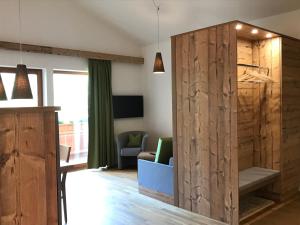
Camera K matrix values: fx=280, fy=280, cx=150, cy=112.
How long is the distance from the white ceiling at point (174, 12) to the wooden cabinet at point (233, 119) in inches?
30.2

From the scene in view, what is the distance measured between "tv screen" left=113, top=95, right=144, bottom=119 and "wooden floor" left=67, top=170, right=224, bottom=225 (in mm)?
1900

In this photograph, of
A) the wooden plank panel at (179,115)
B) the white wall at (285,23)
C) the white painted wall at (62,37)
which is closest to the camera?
the wooden plank panel at (179,115)

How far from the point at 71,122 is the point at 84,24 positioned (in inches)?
87.0

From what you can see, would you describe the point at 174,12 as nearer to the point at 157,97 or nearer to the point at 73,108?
the point at 157,97

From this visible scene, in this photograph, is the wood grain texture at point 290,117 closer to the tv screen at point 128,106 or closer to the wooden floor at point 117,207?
the wooden floor at point 117,207

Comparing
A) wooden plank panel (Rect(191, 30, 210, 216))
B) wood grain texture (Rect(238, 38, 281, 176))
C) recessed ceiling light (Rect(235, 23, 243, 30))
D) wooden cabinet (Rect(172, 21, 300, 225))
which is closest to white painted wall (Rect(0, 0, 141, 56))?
wooden cabinet (Rect(172, 21, 300, 225))

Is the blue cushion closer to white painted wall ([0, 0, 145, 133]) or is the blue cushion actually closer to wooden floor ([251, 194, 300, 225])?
white painted wall ([0, 0, 145, 133])

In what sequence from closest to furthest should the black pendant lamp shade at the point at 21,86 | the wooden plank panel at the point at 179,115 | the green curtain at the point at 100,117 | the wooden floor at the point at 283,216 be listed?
1. the black pendant lamp shade at the point at 21,86
2. the wooden floor at the point at 283,216
3. the wooden plank panel at the point at 179,115
4. the green curtain at the point at 100,117

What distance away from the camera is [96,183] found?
5.22 meters

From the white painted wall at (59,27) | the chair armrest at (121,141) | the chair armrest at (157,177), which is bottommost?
the chair armrest at (157,177)

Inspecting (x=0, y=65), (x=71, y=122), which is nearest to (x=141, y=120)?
(x=71, y=122)

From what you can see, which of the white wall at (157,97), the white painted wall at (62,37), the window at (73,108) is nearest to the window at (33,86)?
the white painted wall at (62,37)

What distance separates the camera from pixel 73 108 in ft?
20.7

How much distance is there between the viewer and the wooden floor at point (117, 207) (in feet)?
11.3
